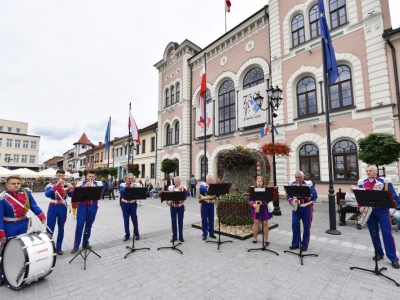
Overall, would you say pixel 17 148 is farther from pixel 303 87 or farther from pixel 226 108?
pixel 303 87

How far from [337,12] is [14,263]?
19458 millimetres

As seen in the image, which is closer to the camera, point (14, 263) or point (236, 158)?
point (14, 263)

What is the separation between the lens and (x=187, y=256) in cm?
518

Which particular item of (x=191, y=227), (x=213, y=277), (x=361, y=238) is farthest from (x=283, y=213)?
(x=213, y=277)

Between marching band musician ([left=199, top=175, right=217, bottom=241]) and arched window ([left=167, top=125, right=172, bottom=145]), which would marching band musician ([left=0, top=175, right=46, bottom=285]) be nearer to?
marching band musician ([left=199, top=175, right=217, bottom=241])

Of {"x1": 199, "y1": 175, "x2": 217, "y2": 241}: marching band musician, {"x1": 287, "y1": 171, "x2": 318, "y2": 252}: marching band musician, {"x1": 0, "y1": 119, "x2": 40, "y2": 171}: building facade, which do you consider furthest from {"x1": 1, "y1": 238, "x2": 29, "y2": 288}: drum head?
{"x1": 0, "y1": 119, "x2": 40, "y2": 171}: building facade

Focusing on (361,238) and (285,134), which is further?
(285,134)

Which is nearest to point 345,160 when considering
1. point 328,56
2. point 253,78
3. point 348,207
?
point 348,207

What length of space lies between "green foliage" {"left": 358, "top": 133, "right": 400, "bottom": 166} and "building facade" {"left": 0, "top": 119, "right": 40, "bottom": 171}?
215 feet

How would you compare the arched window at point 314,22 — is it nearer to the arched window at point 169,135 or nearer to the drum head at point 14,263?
the arched window at point 169,135

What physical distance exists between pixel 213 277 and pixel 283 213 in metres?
7.77

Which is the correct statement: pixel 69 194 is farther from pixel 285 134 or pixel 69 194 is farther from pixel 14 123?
pixel 14 123

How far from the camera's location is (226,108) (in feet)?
67.9

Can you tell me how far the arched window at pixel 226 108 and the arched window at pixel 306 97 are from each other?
6184 mm
